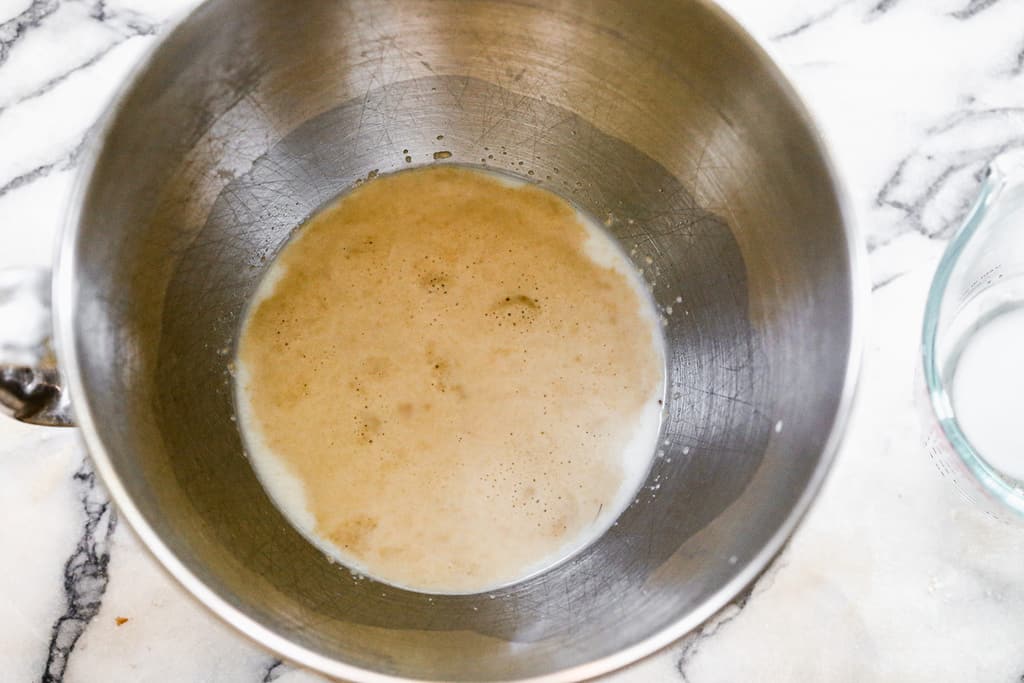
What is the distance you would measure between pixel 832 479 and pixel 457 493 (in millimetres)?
427

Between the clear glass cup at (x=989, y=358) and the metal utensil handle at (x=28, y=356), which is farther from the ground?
the metal utensil handle at (x=28, y=356)

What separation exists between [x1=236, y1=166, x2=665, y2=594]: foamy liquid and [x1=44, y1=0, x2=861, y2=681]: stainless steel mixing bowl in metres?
0.02

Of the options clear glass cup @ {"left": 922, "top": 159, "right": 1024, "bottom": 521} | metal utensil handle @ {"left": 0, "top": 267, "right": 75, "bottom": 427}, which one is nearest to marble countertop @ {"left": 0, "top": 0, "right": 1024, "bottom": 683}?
clear glass cup @ {"left": 922, "top": 159, "right": 1024, "bottom": 521}

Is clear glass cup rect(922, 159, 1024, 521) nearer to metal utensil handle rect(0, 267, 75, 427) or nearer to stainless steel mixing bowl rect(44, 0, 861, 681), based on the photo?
stainless steel mixing bowl rect(44, 0, 861, 681)

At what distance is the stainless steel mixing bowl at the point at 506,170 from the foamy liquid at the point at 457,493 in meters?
0.02

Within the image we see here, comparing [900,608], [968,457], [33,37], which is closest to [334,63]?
[33,37]

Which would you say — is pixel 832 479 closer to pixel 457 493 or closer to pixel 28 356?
pixel 457 493

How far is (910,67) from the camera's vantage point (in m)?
1.08

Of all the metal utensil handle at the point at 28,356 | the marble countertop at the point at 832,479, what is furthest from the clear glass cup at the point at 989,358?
the metal utensil handle at the point at 28,356

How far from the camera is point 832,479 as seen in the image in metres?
1.02

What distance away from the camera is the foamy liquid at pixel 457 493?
39.0 inches

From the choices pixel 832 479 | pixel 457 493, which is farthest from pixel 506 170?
pixel 832 479

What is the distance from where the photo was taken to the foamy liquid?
99 cm

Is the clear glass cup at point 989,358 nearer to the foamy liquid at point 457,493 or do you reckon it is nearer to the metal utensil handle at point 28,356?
the foamy liquid at point 457,493
